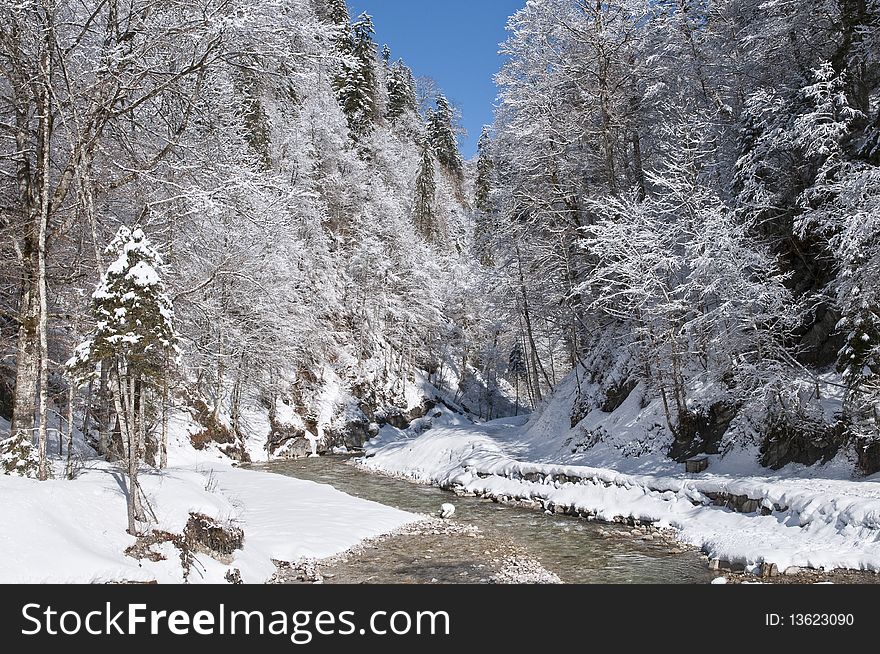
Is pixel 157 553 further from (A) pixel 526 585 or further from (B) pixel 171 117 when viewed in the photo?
(B) pixel 171 117

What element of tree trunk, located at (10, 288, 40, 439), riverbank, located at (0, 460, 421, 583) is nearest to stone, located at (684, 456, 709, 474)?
riverbank, located at (0, 460, 421, 583)

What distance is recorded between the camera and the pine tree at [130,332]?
781cm

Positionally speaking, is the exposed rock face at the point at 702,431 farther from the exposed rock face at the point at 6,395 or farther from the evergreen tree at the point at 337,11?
the evergreen tree at the point at 337,11

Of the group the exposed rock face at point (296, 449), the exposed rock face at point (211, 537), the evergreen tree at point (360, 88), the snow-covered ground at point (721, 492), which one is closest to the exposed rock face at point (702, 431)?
the snow-covered ground at point (721, 492)

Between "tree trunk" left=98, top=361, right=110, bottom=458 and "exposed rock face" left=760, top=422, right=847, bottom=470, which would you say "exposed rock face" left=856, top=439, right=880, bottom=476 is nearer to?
"exposed rock face" left=760, top=422, right=847, bottom=470

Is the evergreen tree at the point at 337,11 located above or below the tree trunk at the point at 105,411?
above

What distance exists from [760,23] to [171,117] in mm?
18383

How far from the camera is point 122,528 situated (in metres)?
7.74

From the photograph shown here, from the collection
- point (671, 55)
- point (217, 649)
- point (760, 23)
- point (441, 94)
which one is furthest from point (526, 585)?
point (441, 94)

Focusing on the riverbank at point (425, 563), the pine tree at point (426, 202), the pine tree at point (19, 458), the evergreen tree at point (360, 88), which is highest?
the evergreen tree at point (360, 88)

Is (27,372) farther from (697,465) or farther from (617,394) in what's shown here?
(617,394)

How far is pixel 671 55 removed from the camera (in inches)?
885

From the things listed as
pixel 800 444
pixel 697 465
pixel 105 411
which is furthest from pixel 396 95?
pixel 800 444

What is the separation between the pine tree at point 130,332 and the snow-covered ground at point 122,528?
1.77 ft
